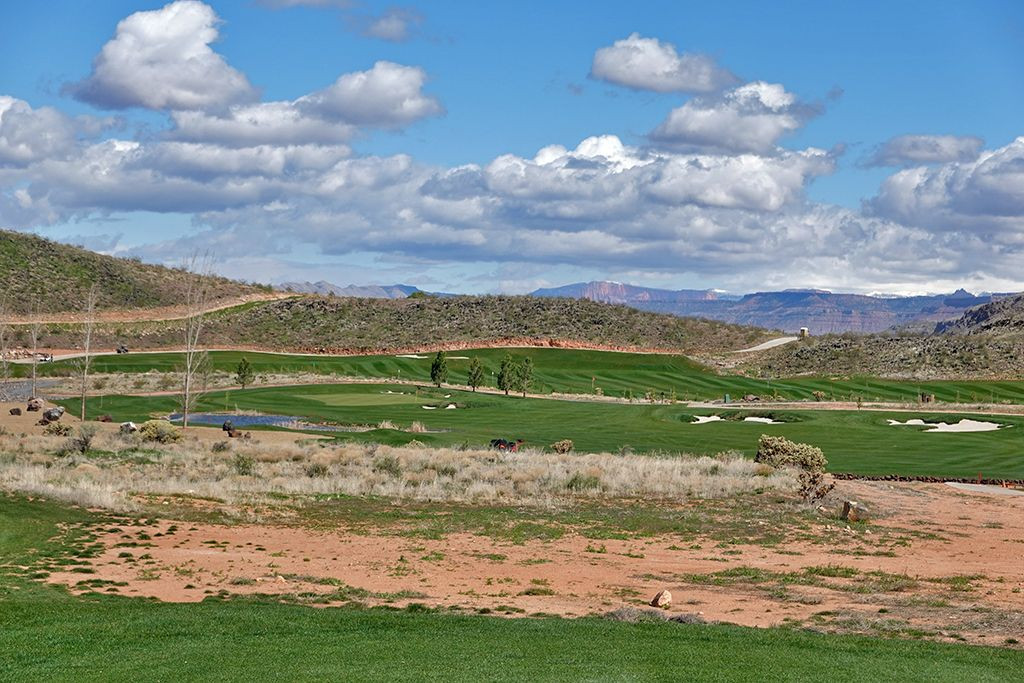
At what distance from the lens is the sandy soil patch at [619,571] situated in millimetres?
20641

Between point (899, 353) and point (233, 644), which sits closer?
point (233, 644)

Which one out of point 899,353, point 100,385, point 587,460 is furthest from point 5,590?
point 899,353

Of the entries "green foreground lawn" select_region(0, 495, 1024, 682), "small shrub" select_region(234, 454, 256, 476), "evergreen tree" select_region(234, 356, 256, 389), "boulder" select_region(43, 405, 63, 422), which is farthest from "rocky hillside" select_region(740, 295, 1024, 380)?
"green foreground lawn" select_region(0, 495, 1024, 682)

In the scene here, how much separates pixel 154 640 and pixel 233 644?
48.3 inches

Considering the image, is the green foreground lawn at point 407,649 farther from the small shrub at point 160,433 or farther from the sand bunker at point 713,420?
the sand bunker at point 713,420

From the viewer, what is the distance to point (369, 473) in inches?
1547

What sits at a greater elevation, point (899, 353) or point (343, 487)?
point (899, 353)

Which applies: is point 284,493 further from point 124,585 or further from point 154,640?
point 154,640

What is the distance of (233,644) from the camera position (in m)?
15.5

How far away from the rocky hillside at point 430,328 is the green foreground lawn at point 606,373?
426 inches

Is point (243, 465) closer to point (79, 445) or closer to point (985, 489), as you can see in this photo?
point (79, 445)

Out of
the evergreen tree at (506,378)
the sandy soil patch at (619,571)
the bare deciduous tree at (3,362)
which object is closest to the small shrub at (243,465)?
the sandy soil patch at (619,571)

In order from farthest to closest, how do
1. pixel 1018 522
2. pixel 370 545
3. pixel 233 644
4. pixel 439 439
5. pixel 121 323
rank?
pixel 121 323 → pixel 439 439 → pixel 1018 522 → pixel 370 545 → pixel 233 644

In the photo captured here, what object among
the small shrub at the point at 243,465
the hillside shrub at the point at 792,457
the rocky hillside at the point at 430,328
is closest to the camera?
the small shrub at the point at 243,465
